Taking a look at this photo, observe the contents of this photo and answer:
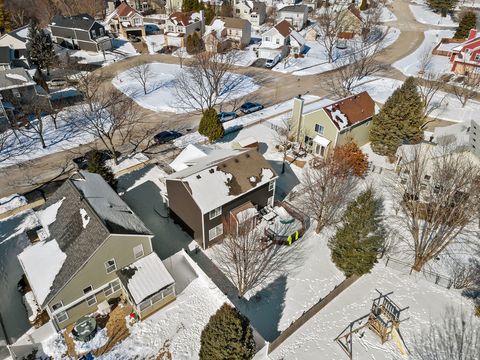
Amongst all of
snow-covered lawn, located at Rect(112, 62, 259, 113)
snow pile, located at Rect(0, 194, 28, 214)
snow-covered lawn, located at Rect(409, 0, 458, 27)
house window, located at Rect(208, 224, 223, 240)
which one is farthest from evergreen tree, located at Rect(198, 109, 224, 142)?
snow-covered lawn, located at Rect(409, 0, 458, 27)

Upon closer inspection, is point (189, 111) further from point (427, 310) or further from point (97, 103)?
point (427, 310)

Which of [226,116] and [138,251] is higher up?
[138,251]

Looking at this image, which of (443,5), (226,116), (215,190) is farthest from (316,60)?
(215,190)

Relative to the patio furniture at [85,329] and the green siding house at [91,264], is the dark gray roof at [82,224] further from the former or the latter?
the patio furniture at [85,329]

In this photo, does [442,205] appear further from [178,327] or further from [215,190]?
[178,327]

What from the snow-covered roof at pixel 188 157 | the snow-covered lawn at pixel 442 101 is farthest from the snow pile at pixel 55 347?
the snow-covered lawn at pixel 442 101
